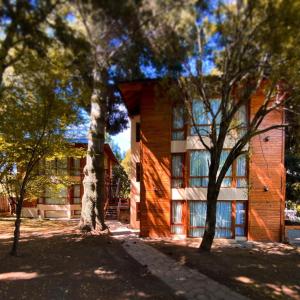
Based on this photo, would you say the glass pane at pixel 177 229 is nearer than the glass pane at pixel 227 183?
No

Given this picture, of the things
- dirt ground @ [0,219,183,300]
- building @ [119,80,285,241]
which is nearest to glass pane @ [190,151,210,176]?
building @ [119,80,285,241]

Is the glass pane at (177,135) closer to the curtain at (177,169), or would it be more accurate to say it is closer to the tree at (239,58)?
the curtain at (177,169)

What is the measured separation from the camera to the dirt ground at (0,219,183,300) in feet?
24.1

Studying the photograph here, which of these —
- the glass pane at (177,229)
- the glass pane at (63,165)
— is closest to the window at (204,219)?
the glass pane at (177,229)

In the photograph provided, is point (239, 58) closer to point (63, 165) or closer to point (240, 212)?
point (240, 212)

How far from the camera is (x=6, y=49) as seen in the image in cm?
655

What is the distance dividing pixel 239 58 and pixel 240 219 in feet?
28.5

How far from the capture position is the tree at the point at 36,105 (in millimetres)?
7766

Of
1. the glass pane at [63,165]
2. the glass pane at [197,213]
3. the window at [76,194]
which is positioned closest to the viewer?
the glass pane at [197,213]

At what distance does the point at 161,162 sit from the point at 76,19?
10012 mm

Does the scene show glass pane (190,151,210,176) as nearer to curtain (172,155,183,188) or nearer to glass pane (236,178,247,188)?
curtain (172,155,183,188)

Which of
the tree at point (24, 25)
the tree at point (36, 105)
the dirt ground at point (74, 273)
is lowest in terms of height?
the dirt ground at point (74, 273)

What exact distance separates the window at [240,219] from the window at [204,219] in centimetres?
35

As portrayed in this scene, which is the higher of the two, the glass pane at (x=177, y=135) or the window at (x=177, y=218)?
the glass pane at (x=177, y=135)
